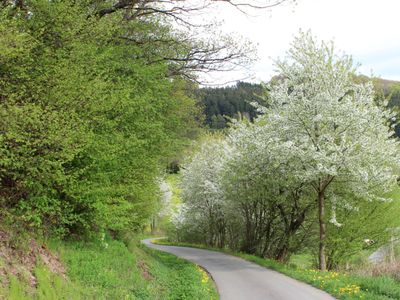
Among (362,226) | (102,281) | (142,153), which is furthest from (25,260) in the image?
(362,226)

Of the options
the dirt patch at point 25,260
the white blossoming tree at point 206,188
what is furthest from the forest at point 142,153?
the white blossoming tree at point 206,188

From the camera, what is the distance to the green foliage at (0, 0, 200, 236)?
23.2 feet

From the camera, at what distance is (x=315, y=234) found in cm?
2331

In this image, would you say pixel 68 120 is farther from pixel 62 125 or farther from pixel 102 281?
pixel 102 281

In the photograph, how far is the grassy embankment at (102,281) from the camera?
6.74 m

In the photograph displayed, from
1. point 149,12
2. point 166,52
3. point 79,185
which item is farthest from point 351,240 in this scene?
point 79,185

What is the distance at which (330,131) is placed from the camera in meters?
18.1

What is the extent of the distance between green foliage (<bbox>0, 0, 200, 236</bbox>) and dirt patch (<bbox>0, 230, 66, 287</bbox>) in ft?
1.71

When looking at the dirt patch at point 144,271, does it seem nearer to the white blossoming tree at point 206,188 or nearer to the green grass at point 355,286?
the green grass at point 355,286

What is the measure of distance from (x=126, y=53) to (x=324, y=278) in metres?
10.1

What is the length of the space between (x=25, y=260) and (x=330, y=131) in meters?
14.3

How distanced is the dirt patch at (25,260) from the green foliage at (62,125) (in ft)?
1.71

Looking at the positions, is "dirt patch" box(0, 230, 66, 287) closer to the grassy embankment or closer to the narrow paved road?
the grassy embankment

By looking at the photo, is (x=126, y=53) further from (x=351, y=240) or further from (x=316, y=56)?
(x=351, y=240)
